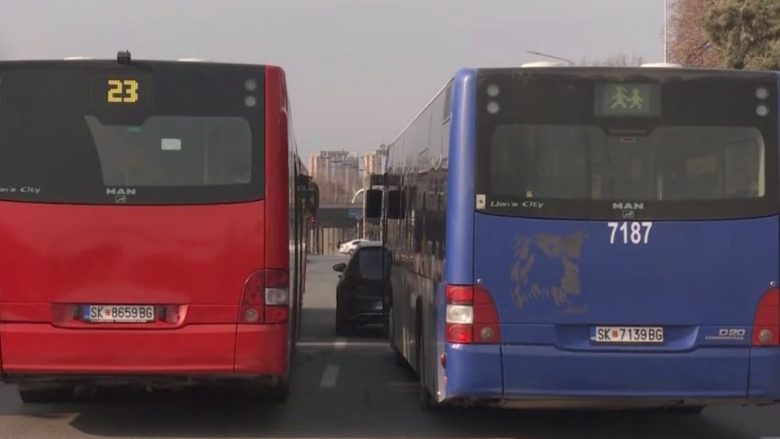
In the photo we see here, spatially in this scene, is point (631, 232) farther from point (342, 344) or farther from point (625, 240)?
point (342, 344)

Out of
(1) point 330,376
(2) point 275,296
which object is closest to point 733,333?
(2) point 275,296

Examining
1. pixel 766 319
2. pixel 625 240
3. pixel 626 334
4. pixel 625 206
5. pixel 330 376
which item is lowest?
pixel 330 376

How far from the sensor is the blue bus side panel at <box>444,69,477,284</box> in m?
7.72

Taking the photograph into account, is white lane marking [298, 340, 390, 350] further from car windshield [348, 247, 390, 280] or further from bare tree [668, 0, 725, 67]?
bare tree [668, 0, 725, 67]

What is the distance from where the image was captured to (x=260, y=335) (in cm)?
830

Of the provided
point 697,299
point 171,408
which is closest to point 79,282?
point 171,408

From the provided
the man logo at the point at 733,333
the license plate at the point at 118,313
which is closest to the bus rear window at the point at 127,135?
the license plate at the point at 118,313

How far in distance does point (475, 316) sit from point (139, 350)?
8.93ft

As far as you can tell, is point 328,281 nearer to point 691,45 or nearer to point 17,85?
point 691,45

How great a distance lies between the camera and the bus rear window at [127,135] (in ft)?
27.1

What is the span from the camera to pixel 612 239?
7.80 m

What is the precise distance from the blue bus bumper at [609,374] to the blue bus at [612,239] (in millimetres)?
11

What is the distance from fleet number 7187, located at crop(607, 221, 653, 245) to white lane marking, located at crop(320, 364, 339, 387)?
5.20 m

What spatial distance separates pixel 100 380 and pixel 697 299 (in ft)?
15.8
